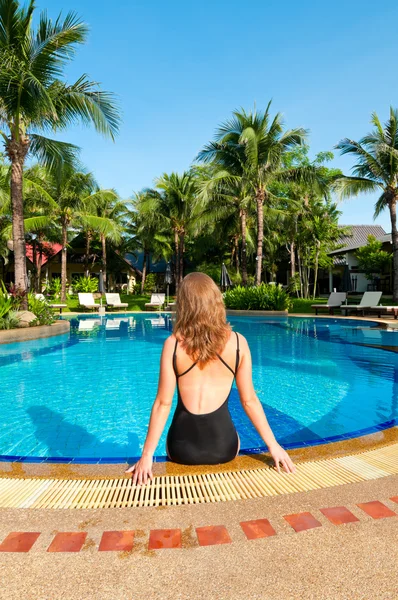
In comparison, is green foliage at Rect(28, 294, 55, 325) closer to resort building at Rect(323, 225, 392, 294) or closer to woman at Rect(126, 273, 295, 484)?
woman at Rect(126, 273, 295, 484)

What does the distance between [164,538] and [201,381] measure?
0.78 meters

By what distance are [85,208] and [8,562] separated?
28103mm

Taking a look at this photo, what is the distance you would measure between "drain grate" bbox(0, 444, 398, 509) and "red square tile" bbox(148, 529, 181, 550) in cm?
25

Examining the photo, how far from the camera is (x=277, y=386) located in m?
6.71

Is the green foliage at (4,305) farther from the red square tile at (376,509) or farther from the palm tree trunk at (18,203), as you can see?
the red square tile at (376,509)

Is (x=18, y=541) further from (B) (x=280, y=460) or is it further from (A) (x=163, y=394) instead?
(B) (x=280, y=460)

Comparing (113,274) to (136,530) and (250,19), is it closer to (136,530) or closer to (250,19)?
(250,19)

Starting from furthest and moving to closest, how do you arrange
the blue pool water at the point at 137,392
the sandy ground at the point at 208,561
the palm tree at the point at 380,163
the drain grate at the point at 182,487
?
1. the palm tree at the point at 380,163
2. the blue pool water at the point at 137,392
3. the drain grate at the point at 182,487
4. the sandy ground at the point at 208,561

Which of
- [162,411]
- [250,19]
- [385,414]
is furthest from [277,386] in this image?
[250,19]

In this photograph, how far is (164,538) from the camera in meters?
1.80

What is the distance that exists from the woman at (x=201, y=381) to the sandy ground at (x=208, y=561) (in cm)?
42

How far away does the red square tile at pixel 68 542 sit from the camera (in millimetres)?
1712

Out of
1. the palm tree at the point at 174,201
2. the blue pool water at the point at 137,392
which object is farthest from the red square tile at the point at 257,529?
the palm tree at the point at 174,201

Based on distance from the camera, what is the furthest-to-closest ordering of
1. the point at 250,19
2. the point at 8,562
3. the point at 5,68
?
the point at 250,19, the point at 5,68, the point at 8,562
